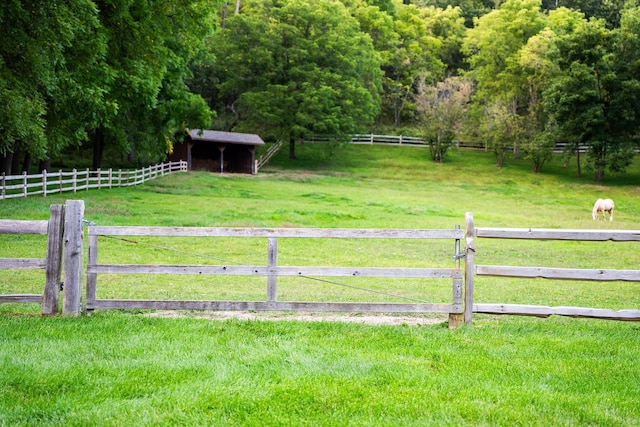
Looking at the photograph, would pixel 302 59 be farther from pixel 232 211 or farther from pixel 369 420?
pixel 369 420

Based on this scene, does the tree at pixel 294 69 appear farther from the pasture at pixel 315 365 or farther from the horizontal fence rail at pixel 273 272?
the horizontal fence rail at pixel 273 272

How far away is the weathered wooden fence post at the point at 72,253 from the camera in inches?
321

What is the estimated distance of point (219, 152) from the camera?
5675 cm

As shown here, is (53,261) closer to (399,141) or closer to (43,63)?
(43,63)

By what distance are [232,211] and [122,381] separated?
20.7 m

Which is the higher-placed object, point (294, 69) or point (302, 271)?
point (294, 69)

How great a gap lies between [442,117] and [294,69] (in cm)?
1537

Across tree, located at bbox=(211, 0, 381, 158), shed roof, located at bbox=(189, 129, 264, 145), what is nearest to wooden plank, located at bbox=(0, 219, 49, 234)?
shed roof, located at bbox=(189, 129, 264, 145)

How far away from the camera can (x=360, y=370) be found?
5934mm

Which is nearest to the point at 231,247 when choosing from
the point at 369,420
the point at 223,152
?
the point at 369,420

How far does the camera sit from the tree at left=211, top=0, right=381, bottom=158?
60031 mm

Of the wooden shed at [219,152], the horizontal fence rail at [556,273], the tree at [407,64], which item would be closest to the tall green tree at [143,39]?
the horizontal fence rail at [556,273]

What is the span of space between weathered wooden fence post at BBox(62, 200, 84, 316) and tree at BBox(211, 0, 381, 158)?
168 ft

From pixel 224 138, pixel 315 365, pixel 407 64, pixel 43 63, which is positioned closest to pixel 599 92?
pixel 407 64
